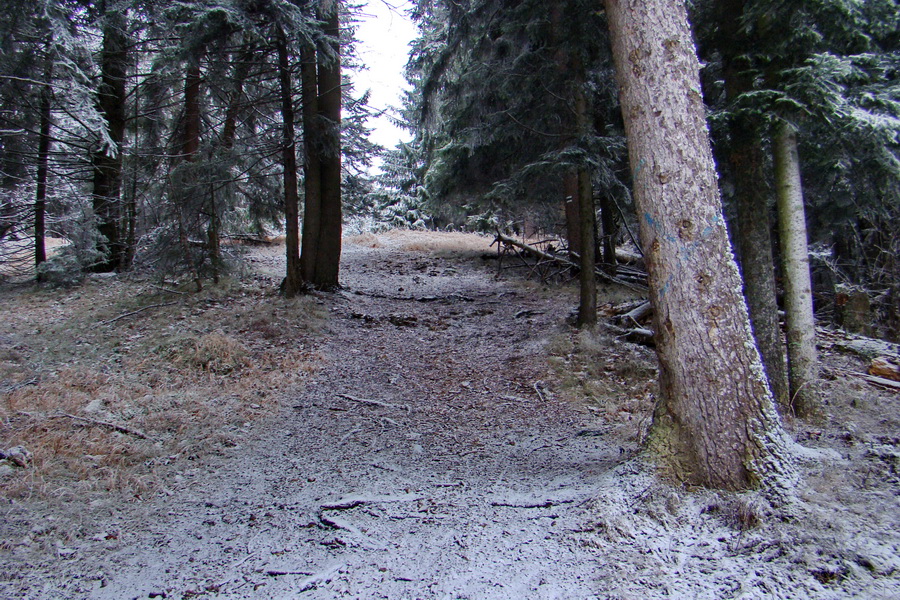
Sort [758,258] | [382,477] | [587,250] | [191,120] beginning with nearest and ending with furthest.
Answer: [382,477] → [758,258] → [587,250] → [191,120]

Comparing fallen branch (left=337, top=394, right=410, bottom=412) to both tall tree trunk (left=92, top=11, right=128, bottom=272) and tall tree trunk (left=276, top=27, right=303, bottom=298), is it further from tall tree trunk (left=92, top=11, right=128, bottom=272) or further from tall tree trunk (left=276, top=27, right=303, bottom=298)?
tall tree trunk (left=92, top=11, right=128, bottom=272)

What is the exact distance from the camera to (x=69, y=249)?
1135 cm

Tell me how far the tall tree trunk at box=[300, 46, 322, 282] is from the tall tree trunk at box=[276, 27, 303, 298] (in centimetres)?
34

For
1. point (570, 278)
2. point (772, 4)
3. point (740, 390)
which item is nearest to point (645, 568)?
point (740, 390)

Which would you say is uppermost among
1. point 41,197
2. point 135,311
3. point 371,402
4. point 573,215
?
point 41,197

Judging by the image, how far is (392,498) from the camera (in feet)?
12.6

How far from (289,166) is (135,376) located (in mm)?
5310

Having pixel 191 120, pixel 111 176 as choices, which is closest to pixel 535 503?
pixel 191 120

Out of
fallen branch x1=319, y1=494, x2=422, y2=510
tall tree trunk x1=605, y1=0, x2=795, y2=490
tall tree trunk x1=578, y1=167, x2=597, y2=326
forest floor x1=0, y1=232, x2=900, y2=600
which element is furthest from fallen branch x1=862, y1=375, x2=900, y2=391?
fallen branch x1=319, y1=494, x2=422, y2=510

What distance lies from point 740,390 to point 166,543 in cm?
397

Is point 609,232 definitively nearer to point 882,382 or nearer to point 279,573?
point 882,382

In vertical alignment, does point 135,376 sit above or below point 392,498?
above

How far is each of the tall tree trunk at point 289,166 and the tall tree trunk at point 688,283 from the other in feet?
25.6

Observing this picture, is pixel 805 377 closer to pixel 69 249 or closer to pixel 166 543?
pixel 166 543
